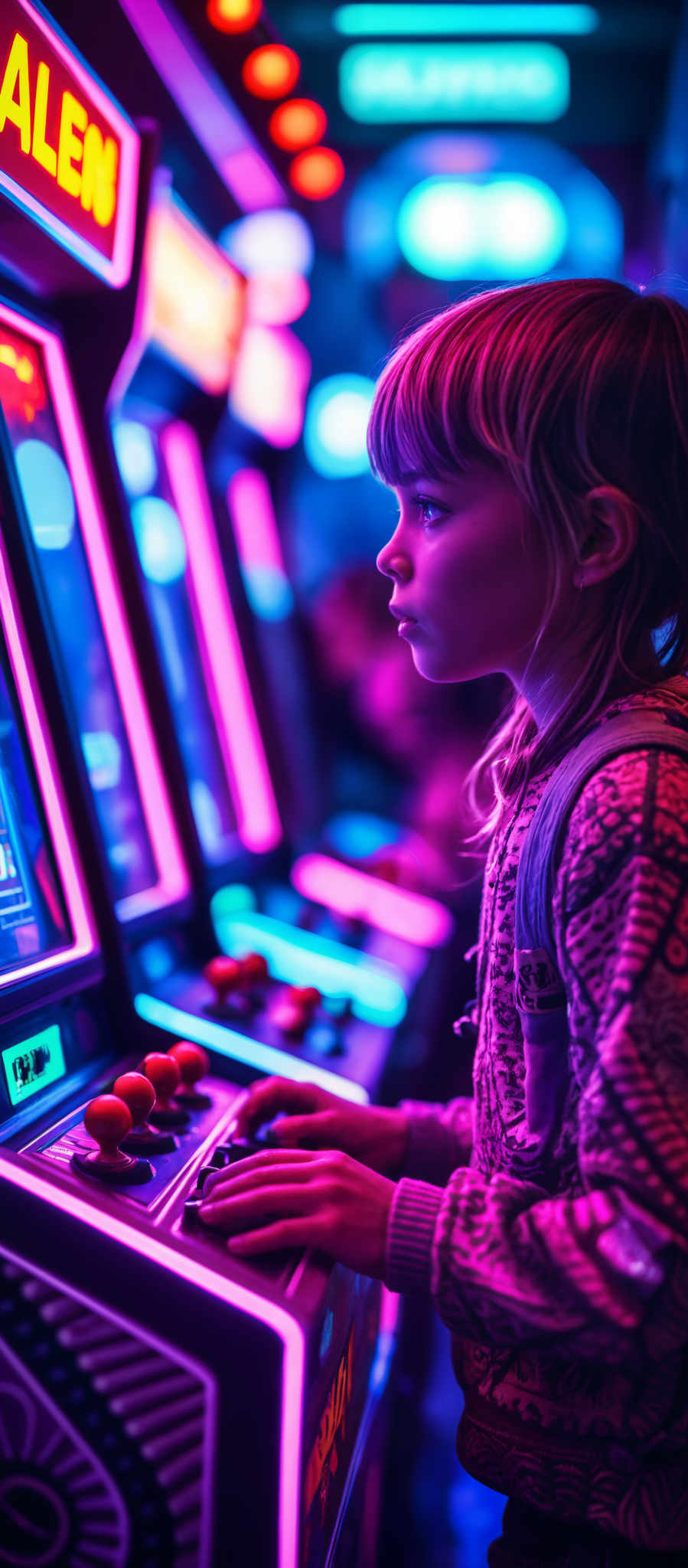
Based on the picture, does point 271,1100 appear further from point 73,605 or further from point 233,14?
point 233,14

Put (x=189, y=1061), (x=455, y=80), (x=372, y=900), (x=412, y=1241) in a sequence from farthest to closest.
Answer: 1. (x=455, y=80)
2. (x=372, y=900)
3. (x=189, y=1061)
4. (x=412, y=1241)

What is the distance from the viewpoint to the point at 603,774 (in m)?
0.71

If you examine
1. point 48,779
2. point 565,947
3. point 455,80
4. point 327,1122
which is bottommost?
point 327,1122

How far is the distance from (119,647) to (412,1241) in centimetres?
99

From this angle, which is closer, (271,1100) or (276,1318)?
(276,1318)

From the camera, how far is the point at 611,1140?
2.03 ft

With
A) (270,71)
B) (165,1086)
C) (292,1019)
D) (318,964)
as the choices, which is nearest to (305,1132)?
(165,1086)

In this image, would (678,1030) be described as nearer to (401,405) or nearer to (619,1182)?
(619,1182)

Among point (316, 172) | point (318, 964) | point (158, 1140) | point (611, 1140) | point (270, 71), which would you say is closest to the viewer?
point (611, 1140)

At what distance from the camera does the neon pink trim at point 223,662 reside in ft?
7.04

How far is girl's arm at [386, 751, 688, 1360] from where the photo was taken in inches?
24.0

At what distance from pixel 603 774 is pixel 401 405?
0.35m

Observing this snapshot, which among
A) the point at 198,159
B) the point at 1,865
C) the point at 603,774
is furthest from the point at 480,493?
the point at 198,159

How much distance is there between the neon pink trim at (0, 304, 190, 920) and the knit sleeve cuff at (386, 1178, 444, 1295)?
63 centimetres
